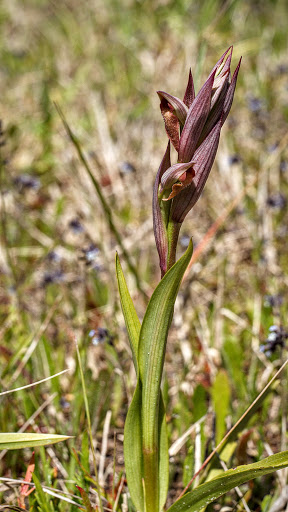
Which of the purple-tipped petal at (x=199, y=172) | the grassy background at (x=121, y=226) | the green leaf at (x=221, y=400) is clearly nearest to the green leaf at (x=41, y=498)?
the grassy background at (x=121, y=226)

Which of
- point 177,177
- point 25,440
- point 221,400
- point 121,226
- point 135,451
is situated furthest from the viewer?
point 121,226

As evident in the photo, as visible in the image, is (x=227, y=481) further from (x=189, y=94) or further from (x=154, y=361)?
(x=189, y=94)

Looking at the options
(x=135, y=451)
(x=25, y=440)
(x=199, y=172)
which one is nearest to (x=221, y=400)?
(x=135, y=451)

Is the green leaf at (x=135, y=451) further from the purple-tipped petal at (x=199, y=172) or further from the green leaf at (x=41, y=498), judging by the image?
the purple-tipped petal at (x=199, y=172)

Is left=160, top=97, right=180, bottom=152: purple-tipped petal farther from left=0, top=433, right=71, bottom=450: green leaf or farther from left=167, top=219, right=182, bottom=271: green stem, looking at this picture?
left=0, top=433, right=71, bottom=450: green leaf

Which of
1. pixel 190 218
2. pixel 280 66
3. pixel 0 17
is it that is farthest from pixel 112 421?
pixel 0 17

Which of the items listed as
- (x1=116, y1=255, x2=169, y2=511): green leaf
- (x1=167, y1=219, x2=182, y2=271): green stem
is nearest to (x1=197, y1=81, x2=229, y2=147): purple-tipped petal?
(x1=167, y1=219, x2=182, y2=271): green stem
